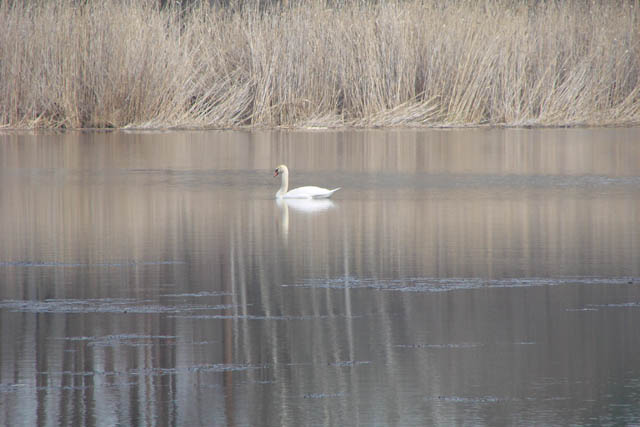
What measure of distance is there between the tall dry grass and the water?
961 cm

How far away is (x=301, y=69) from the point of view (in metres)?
24.0

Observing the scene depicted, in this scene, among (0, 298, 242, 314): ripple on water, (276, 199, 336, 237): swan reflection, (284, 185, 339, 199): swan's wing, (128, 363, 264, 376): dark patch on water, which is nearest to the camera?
(128, 363, 264, 376): dark patch on water

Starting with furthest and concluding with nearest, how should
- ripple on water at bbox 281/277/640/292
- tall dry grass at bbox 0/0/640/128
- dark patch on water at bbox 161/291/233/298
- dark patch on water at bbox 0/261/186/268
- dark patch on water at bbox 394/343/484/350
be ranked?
tall dry grass at bbox 0/0/640/128 < dark patch on water at bbox 0/261/186/268 < ripple on water at bbox 281/277/640/292 < dark patch on water at bbox 161/291/233/298 < dark patch on water at bbox 394/343/484/350

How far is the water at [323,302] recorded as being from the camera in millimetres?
4949

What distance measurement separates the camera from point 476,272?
25.5 ft

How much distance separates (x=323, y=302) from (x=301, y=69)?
57.2 feet

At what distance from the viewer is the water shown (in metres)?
4.95

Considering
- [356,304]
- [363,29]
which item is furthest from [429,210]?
[363,29]

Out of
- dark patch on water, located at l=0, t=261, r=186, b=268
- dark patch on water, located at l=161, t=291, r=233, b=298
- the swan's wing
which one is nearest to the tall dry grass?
the swan's wing

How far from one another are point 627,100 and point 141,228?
55.6 ft

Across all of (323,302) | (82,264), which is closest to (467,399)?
(323,302)

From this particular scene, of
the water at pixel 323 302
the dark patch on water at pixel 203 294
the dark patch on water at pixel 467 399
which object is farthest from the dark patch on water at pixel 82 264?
the dark patch on water at pixel 467 399

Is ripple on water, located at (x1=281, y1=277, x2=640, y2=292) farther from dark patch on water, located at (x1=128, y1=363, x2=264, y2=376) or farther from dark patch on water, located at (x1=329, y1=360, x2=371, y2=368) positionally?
dark patch on water, located at (x1=128, y1=363, x2=264, y2=376)

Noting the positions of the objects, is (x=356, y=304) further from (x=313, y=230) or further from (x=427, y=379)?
(x=313, y=230)
